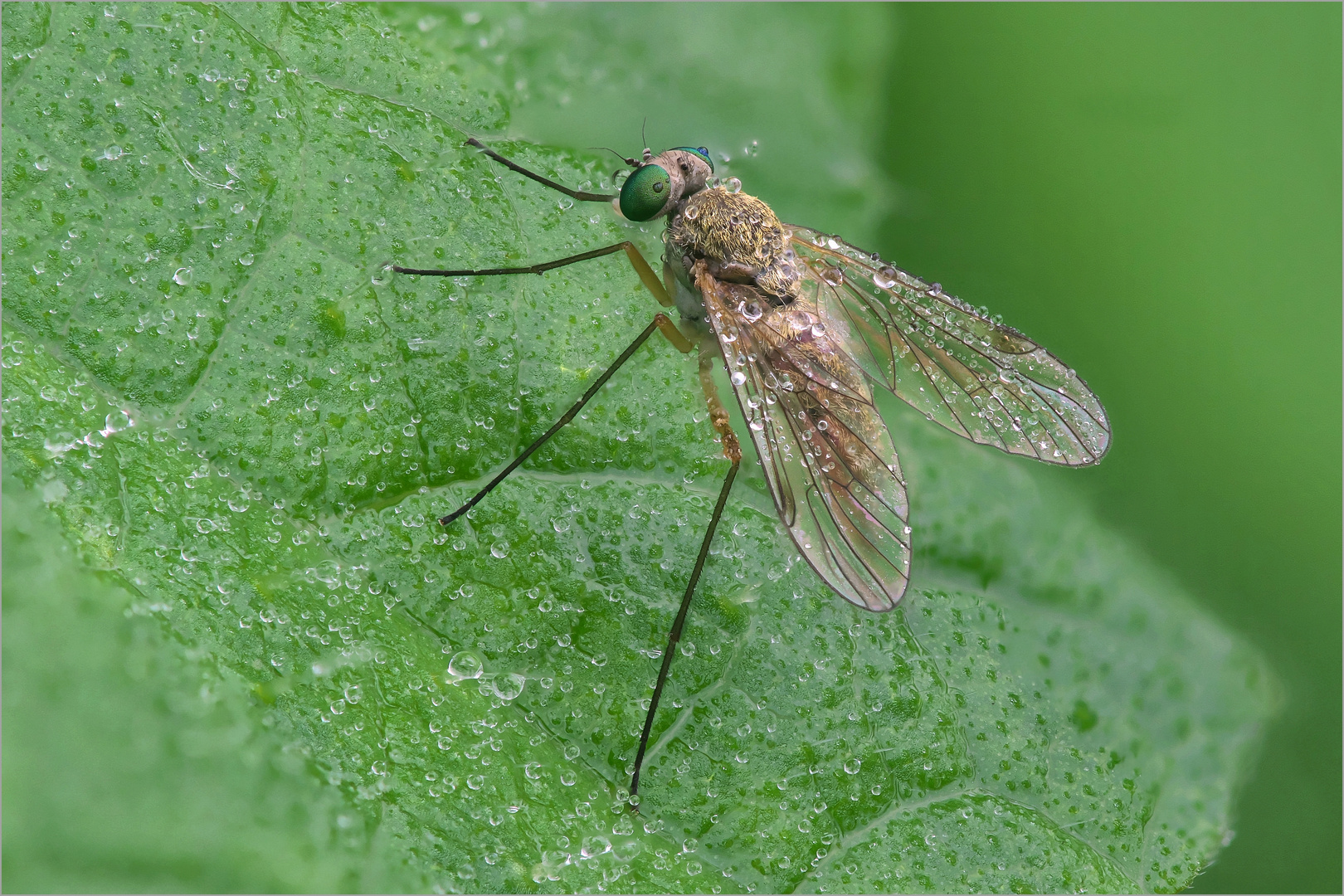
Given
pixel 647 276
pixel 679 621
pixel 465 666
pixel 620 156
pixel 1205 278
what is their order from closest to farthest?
pixel 465 666 → pixel 679 621 → pixel 1205 278 → pixel 647 276 → pixel 620 156

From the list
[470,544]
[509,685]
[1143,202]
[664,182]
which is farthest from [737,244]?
[509,685]

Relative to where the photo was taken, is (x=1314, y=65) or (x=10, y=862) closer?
(x=10, y=862)

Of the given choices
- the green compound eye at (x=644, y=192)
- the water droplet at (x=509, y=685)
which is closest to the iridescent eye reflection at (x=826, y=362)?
the green compound eye at (x=644, y=192)

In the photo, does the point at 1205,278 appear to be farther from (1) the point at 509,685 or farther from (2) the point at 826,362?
(1) the point at 509,685

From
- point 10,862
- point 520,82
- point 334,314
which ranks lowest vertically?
point 10,862

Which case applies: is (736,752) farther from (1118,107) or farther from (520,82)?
(1118,107)

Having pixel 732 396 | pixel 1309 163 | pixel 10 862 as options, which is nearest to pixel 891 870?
pixel 732 396
